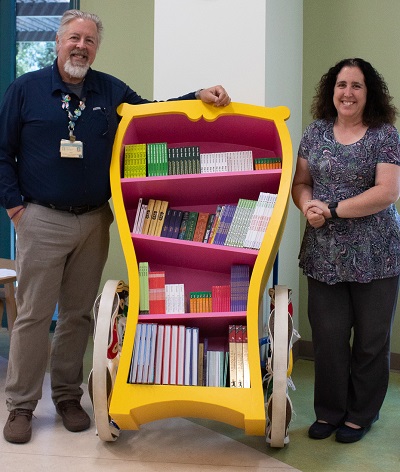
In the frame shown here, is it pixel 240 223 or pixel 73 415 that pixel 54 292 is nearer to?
pixel 73 415

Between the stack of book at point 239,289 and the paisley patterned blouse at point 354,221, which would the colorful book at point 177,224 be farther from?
the paisley patterned blouse at point 354,221

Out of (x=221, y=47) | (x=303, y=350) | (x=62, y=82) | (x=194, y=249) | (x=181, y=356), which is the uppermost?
(x=221, y=47)

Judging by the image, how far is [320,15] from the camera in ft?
12.9

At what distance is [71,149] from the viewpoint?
2.61m

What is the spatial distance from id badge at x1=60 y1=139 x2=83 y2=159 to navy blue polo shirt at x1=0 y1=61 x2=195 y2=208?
31 millimetres

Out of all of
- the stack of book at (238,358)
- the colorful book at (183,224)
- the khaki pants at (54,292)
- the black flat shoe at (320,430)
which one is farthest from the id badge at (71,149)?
the black flat shoe at (320,430)

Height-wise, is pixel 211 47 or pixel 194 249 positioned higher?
pixel 211 47

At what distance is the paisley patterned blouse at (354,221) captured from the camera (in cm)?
260

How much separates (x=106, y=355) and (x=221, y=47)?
5.25 feet

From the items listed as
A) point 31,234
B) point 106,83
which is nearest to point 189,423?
point 31,234

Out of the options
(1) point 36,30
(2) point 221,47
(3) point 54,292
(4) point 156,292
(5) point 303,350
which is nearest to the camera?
(4) point 156,292

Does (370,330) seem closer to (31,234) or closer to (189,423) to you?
(189,423)

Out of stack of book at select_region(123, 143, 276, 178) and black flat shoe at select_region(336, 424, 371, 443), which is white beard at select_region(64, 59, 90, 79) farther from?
black flat shoe at select_region(336, 424, 371, 443)

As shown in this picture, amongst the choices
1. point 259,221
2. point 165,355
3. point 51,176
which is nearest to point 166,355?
Answer: point 165,355
